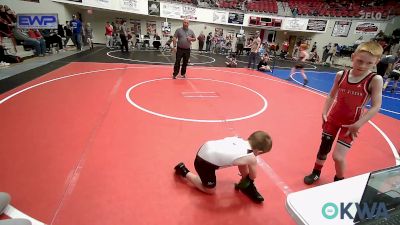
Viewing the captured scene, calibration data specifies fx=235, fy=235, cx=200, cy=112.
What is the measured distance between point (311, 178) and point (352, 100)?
1.17 m

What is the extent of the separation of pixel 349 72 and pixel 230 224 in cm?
218

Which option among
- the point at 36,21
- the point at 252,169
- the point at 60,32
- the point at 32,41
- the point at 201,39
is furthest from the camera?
the point at 201,39

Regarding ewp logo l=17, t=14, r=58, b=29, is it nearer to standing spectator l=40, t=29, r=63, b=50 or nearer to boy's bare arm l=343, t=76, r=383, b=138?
standing spectator l=40, t=29, r=63, b=50

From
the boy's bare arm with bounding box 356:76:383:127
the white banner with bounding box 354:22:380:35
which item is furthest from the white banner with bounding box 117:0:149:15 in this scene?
the white banner with bounding box 354:22:380:35

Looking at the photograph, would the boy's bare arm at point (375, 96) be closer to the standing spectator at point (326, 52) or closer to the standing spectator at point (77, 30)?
the standing spectator at point (77, 30)

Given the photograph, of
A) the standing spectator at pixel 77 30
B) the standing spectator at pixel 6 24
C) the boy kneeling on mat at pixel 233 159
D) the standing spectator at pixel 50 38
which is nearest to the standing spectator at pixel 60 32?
the standing spectator at pixel 77 30

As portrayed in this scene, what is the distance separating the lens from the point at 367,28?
19.9 metres

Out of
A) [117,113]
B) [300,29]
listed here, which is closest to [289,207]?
[117,113]

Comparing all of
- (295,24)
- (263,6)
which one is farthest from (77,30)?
(295,24)

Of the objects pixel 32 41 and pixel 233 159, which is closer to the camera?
pixel 233 159

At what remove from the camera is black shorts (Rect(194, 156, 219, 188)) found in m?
2.62

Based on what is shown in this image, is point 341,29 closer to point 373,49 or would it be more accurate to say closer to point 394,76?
point 394,76

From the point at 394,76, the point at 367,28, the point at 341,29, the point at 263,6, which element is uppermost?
the point at 263,6

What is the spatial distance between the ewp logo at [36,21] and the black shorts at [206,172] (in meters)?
9.88
